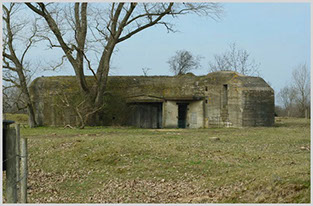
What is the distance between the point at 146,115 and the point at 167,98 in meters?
2.09

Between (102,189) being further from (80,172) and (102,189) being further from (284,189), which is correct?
(284,189)

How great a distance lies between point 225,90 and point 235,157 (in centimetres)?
1781

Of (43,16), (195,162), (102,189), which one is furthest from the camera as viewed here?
(43,16)

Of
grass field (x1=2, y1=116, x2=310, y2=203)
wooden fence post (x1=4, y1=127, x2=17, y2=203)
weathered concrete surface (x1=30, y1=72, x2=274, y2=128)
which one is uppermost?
weathered concrete surface (x1=30, y1=72, x2=274, y2=128)

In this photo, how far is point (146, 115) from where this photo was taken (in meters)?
33.6

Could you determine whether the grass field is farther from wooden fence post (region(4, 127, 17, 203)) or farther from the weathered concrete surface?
the weathered concrete surface

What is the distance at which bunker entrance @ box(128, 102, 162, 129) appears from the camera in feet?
110

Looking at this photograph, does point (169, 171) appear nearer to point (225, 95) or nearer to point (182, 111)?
point (225, 95)

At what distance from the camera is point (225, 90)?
105 ft

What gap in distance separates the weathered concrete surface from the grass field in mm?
12227

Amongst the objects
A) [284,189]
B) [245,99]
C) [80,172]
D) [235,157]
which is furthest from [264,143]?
[245,99]

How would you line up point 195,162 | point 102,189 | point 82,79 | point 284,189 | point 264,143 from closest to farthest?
point 284,189 < point 102,189 < point 195,162 < point 264,143 < point 82,79

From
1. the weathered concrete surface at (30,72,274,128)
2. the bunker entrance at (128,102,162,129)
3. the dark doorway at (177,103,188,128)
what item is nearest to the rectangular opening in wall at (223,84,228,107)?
the weathered concrete surface at (30,72,274,128)

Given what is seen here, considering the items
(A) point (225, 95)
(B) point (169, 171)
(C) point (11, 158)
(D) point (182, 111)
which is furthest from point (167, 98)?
(C) point (11, 158)
